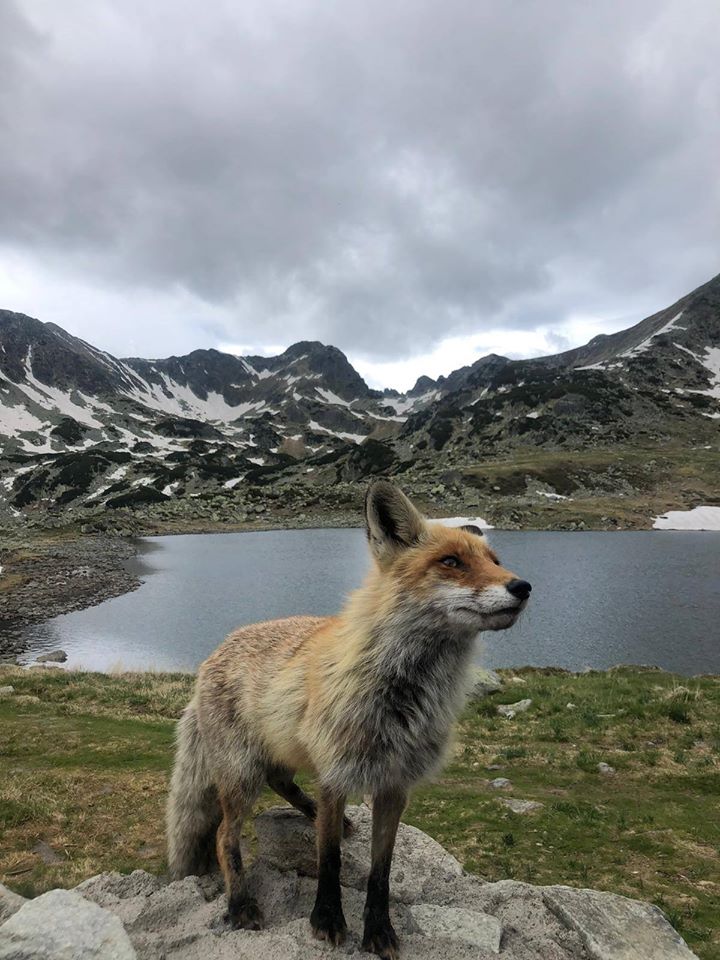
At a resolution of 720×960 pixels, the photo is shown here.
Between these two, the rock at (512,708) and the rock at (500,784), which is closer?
the rock at (500,784)

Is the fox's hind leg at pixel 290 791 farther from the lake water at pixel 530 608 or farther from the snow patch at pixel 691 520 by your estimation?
the snow patch at pixel 691 520

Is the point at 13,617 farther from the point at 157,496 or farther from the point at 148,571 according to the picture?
the point at 157,496

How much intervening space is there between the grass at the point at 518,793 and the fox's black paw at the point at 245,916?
307 centimetres

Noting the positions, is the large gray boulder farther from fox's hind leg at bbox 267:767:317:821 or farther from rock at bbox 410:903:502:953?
fox's hind leg at bbox 267:767:317:821

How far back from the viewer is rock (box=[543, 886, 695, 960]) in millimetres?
4828

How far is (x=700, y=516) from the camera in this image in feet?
350

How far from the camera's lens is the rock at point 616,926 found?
190 inches

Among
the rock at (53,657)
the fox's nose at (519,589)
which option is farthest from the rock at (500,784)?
the rock at (53,657)

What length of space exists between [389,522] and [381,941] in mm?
3600

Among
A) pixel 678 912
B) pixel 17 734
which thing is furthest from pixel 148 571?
pixel 678 912

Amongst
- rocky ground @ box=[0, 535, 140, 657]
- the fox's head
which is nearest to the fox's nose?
the fox's head

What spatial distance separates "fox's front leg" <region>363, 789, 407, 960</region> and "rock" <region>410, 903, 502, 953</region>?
0.55m

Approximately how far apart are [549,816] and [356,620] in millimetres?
7712

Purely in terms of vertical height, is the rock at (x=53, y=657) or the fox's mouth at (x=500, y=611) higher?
the fox's mouth at (x=500, y=611)
